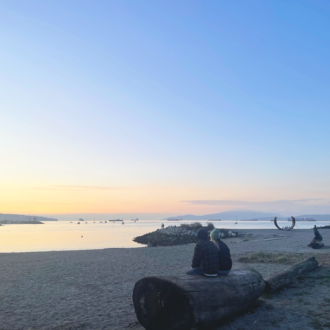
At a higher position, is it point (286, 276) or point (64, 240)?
point (286, 276)

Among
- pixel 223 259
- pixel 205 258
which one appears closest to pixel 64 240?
pixel 223 259

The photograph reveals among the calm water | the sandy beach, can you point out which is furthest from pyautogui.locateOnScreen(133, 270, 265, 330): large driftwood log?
the calm water

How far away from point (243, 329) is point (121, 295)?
447 centimetres

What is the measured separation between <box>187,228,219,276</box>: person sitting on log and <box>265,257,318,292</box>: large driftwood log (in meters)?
2.62

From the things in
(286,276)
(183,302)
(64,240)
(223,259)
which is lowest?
(64,240)

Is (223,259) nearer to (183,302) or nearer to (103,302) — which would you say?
(183,302)

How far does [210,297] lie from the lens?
5785 mm

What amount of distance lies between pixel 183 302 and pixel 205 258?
1332mm

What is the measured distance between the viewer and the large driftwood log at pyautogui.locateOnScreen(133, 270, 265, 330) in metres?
5.42

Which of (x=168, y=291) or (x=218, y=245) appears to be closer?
(x=168, y=291)

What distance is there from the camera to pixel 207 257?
21.5ft

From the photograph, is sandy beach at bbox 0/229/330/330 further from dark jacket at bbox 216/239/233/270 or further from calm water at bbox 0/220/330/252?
calm water at bbox 0/220/330/252

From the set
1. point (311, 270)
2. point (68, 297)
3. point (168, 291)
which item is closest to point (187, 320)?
point (168, 291)

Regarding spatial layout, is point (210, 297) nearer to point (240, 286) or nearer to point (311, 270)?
point (240, 286)
